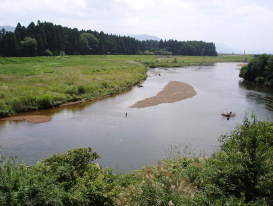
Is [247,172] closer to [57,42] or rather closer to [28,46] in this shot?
[28,46]

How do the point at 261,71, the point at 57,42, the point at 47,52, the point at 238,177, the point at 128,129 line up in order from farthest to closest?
the point at 57,42 < the point at 47,52 < the point at 261,71 < the point at 128,129 < the point at 238,177

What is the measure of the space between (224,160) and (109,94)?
42377mm

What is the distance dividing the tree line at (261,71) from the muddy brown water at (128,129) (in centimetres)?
1928

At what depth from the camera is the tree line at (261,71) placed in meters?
69.1

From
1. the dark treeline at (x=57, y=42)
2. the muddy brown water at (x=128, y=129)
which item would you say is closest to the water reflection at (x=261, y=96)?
the muddy brown water at (x=128, y=129)

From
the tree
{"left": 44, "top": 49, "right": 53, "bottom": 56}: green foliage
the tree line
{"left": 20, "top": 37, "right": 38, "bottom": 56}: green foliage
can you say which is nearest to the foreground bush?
the tree line

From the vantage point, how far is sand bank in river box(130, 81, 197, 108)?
47688mm

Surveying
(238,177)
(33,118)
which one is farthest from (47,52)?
(238,177)

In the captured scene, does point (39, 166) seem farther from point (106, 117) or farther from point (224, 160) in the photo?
point (106, 117)

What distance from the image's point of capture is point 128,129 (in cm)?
3353

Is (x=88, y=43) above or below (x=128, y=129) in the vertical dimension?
above

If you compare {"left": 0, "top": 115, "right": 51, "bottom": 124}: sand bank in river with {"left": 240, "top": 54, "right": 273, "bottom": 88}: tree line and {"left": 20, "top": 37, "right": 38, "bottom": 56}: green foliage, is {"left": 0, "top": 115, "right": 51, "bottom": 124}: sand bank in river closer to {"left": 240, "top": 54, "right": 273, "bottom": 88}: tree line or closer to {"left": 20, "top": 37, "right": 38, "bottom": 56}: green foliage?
{"left": 240, "top": 54, "right": 273, "bottom": 88}: tree line

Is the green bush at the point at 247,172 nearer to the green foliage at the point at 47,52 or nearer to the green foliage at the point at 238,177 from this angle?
the green foliage at the point at 238,177

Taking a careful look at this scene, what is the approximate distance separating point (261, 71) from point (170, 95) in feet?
111
